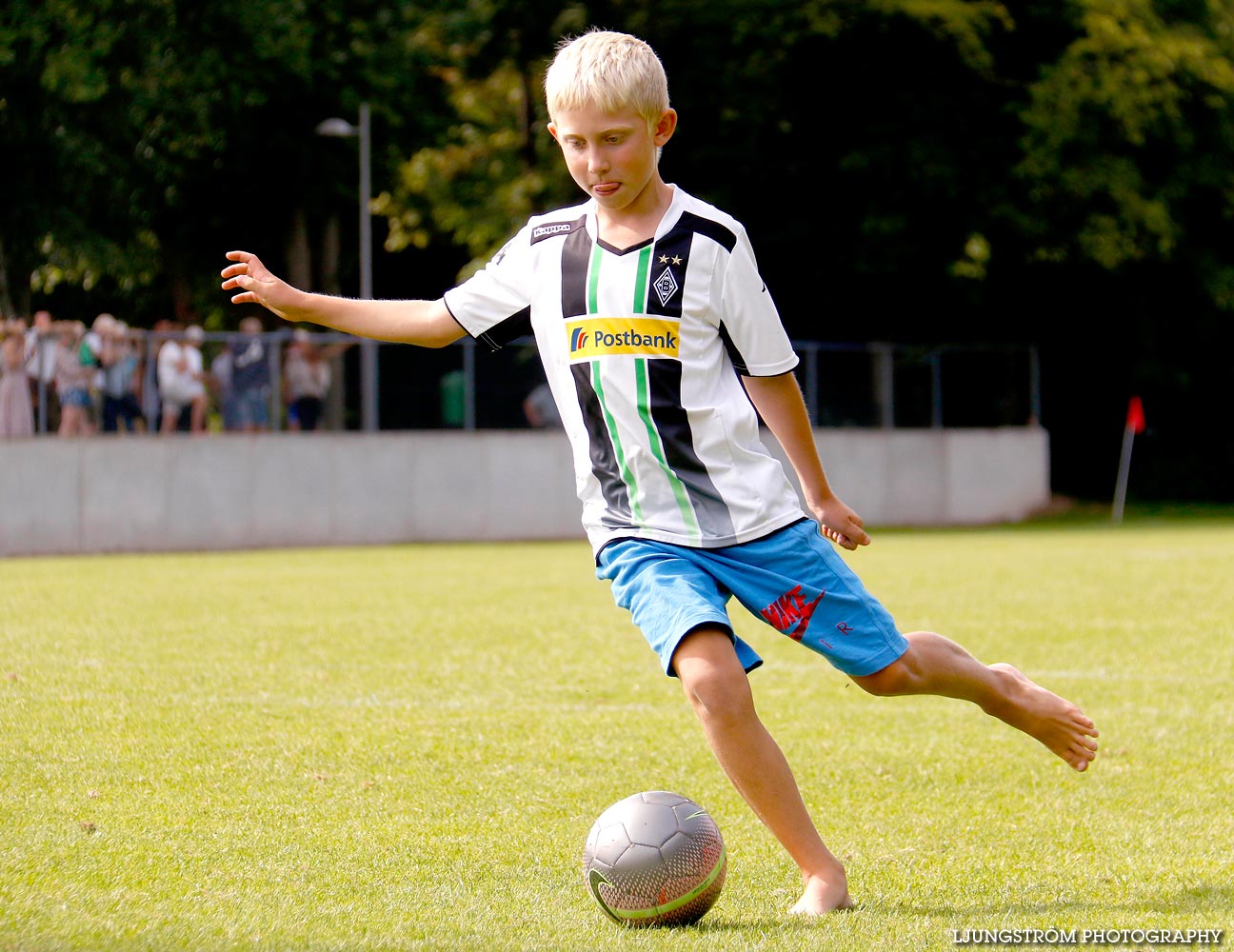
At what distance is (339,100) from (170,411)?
29.7 feet

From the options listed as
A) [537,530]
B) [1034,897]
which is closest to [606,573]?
[1034,897]

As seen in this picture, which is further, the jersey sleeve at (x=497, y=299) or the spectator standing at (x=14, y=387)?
the spectator standing at (x=14, y=387)

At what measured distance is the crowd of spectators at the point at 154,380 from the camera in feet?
73.6

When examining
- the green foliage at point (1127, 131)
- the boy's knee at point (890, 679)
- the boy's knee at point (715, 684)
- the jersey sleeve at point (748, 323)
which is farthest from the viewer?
the green foliage at point (1127, 131)

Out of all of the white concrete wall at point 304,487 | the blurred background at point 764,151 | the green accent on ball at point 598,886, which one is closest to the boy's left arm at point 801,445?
the green accent on ball at point 598,886

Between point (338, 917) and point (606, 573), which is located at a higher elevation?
point (606, 573)

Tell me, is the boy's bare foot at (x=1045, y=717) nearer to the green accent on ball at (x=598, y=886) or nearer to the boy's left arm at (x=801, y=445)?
the boy's left arm at (x=801, y=445)

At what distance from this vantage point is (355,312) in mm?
4707

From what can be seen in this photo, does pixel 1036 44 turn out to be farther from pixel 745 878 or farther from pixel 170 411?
pixel 745 878

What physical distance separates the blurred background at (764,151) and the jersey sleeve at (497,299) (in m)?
21.1

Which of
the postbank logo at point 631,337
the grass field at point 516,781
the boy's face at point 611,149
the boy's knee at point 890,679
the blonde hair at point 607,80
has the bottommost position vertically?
the grass field at point 516,781

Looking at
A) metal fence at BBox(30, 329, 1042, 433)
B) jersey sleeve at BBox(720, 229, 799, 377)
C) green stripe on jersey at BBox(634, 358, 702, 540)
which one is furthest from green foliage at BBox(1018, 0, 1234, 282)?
green stripe on jersey at BBox(634, 358, 702, 540)

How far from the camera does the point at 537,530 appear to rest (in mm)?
26797

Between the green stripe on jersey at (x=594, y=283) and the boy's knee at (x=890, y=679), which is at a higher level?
the green stripe on jersey at (x=594, y=283)
